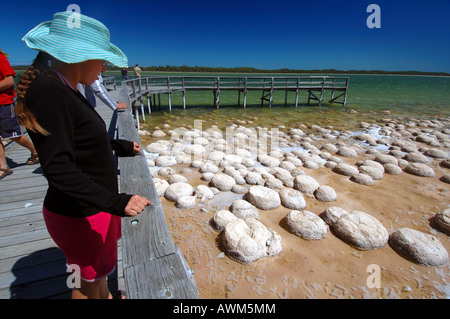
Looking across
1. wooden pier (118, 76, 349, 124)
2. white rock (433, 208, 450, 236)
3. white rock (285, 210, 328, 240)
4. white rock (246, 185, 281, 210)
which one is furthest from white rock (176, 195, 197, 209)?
wooden pier (118, 76, 349, 124)

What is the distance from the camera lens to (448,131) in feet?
33.4

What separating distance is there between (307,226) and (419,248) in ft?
4.62

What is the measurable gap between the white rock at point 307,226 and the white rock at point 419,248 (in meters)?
0.95

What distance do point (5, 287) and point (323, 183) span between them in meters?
5.17

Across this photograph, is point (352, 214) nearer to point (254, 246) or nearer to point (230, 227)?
point (254, 246)

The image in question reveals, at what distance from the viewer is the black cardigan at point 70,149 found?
900mm

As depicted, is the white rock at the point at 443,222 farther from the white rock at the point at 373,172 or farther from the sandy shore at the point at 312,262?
the white rock at the point at 373,172

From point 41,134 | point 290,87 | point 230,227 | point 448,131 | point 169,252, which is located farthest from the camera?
point 290,87

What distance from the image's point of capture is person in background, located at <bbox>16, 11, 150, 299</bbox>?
35.5 inches

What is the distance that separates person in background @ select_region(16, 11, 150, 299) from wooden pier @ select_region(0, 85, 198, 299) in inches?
6.8

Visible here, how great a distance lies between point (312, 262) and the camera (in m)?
2.96

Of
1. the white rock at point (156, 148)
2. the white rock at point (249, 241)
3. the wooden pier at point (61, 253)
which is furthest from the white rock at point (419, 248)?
the white rock at point (156, 148)

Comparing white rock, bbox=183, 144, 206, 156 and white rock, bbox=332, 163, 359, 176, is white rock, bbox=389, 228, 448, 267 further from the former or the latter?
white rock, bbox=183, 144, 206, 156
